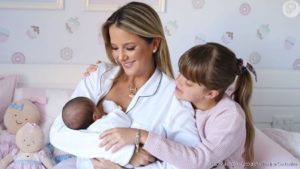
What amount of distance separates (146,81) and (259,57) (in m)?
1.19

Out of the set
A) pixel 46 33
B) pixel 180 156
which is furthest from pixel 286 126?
pixel 46 33

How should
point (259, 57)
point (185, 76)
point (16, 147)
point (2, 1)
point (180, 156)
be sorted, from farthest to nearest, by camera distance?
point (259, 57), point (2, 1), point (16, 147), point (185, 76), point (180, 156)

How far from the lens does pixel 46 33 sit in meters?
2.16

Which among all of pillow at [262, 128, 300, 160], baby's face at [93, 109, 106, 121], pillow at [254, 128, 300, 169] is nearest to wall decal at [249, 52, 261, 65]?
pillow at [262, 128, 300, 160]

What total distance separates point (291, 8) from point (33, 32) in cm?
166

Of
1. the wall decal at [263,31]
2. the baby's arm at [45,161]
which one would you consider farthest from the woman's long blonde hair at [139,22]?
the wall decal at [263,31]

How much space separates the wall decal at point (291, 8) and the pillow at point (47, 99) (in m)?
1.49

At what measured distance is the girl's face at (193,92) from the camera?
48.6 inches

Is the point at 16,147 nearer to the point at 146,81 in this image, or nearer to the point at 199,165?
the point at 146,81

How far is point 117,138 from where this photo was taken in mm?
1158

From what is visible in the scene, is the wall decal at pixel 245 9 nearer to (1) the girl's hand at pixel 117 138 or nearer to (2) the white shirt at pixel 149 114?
(2) the white shirt at pixel 149 114

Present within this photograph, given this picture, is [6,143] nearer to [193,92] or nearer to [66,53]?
[66,53]

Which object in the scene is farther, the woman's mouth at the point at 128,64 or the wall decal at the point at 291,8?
the wall decal at the point at 291,8

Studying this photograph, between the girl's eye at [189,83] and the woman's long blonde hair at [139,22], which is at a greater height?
the woman's long blonde hair at [139,22]
